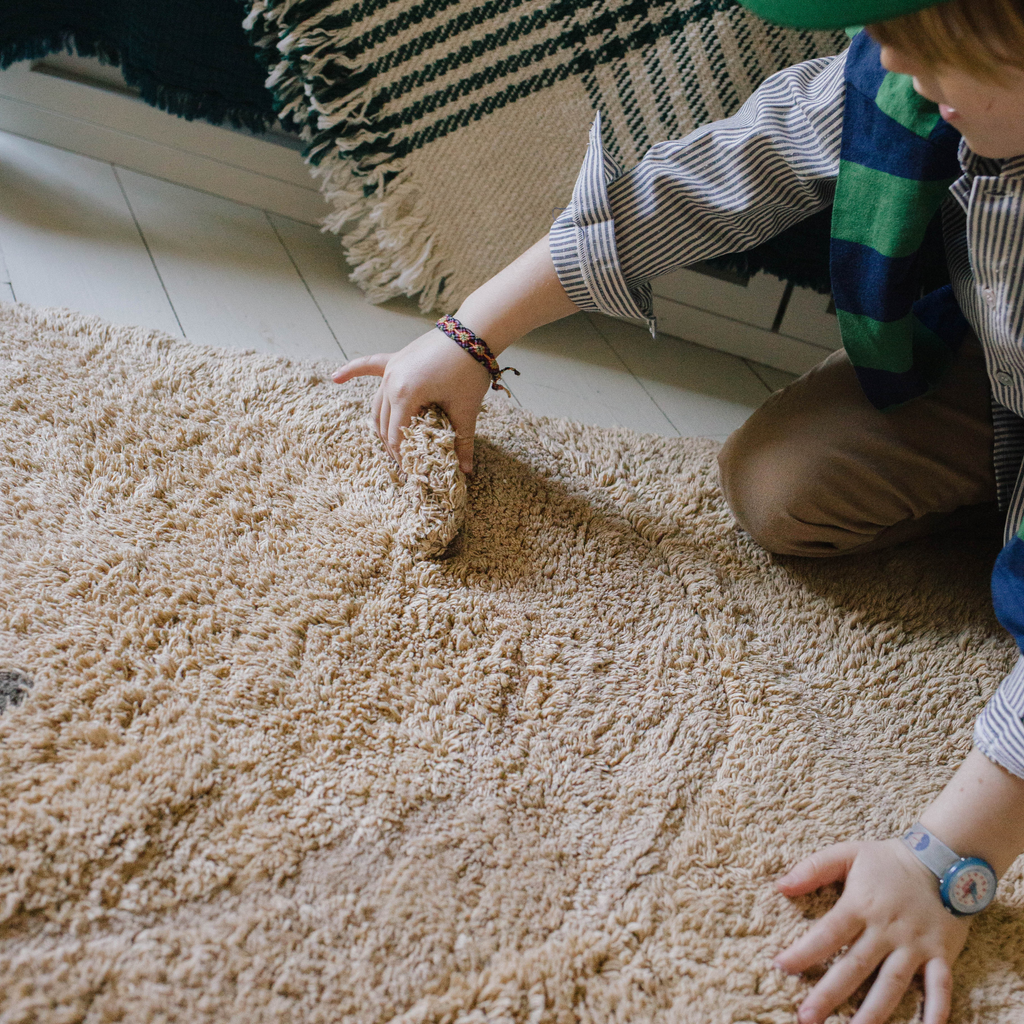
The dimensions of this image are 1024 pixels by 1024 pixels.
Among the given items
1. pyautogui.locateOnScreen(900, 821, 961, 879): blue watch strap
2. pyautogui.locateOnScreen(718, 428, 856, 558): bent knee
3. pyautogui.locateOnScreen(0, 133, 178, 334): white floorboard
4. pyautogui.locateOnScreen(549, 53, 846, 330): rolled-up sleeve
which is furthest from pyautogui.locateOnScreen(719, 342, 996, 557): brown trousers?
pyautogui.locateOnScreen(0, 133, 178, 334): white floorboard

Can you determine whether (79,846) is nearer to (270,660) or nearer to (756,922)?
(270,660)

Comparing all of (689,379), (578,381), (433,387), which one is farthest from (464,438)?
(689,379)

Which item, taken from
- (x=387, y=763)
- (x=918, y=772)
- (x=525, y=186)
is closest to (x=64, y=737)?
(x=387, y=763)

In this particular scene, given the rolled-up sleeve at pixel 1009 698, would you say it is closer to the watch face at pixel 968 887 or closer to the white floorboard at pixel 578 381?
the watch face at pixel 968 887

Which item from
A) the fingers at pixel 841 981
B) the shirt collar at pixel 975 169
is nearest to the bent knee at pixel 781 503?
the shirt collar at pixel 975 169

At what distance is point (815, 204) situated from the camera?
0.68 m

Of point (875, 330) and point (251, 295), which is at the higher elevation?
point (875, 330)

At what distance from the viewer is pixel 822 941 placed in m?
0.47

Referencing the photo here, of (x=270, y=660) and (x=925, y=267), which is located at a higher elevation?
(x=925, y=267)

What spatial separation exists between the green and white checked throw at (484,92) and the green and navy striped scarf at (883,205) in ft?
0.97

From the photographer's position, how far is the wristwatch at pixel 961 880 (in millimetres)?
475

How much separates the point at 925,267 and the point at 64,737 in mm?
793

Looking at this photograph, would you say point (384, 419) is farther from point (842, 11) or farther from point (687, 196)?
point (842, 11)

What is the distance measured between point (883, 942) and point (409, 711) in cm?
30
